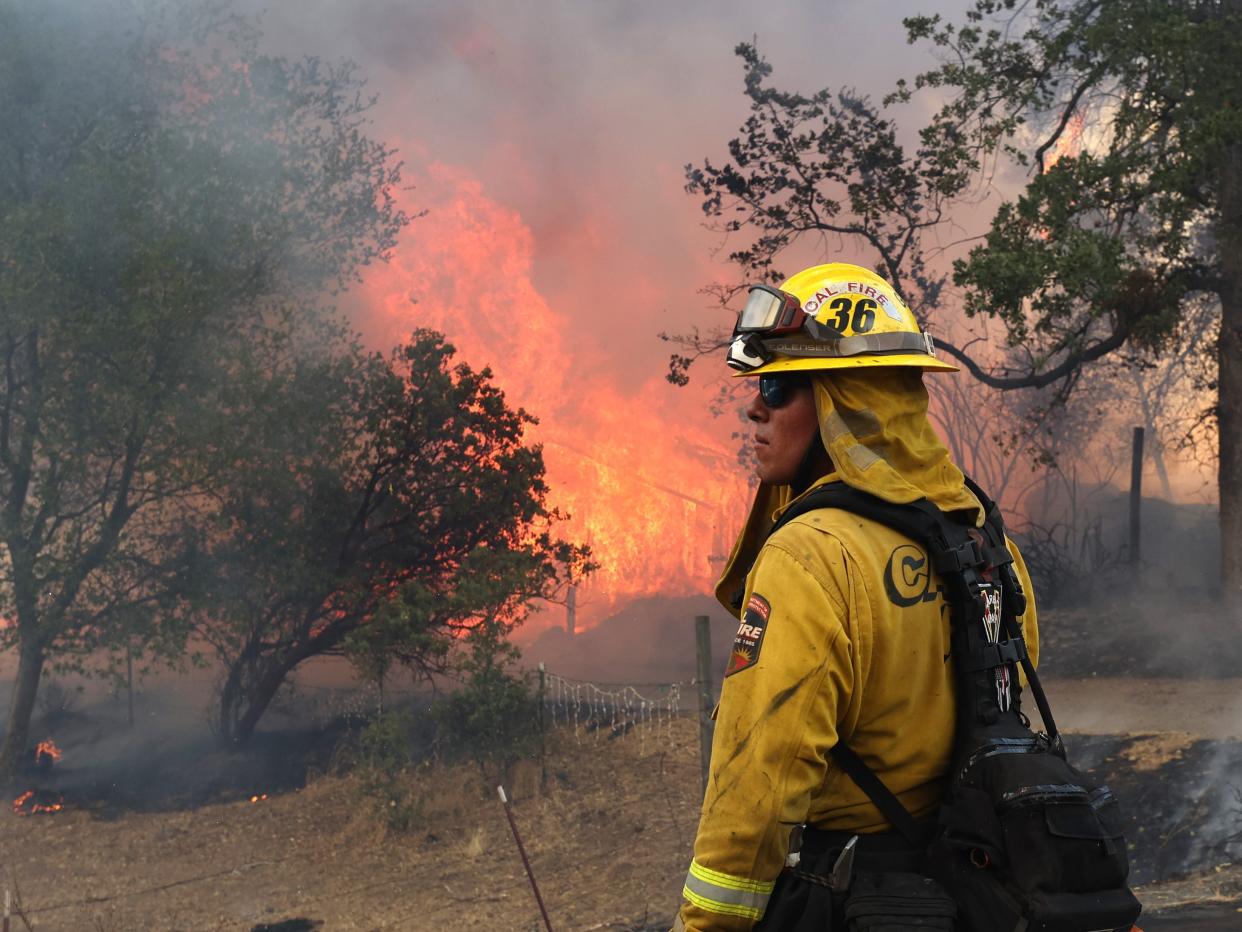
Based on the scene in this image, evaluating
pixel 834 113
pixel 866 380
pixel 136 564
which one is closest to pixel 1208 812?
pixel 866 380

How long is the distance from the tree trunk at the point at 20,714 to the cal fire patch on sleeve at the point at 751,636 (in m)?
15.7

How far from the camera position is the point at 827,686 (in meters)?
2.02

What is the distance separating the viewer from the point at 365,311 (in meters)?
25.4

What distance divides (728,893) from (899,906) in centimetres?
29

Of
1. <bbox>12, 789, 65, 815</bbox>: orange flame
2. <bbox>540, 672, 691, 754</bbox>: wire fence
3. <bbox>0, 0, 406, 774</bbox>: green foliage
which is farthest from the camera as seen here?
<bbox>540, 672, 691, 754</bbox>: wire fence

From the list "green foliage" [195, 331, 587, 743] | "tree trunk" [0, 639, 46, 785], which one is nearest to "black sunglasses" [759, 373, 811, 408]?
"green foliage" [195, 331, 587, 743]

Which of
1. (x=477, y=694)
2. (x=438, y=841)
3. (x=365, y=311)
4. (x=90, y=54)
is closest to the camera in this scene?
(x=438, y=841)

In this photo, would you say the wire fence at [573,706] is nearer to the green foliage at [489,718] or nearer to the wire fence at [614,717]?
the wire fence at [614,717]

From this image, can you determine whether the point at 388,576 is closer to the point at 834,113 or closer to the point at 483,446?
the point at 483,446

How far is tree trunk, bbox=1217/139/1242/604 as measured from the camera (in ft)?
51.2

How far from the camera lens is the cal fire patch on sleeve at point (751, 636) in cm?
205

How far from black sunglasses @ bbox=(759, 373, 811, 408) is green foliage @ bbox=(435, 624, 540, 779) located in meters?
12.2

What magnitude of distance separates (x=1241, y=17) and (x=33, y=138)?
50.8ft

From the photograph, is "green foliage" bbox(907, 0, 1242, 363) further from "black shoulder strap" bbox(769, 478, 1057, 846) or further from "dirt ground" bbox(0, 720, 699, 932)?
"black shoulder strap" bbox(769, 478, 1057, 846)
